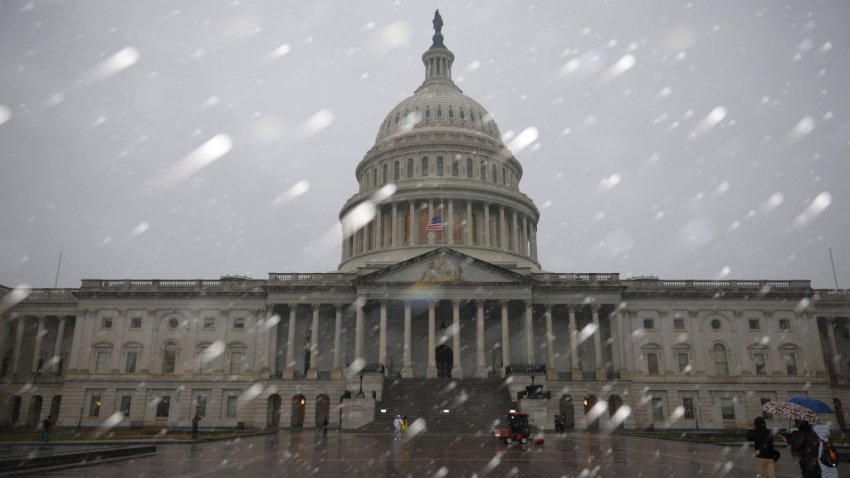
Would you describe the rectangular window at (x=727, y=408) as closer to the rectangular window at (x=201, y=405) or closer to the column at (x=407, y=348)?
the column at (x=407, y=348)

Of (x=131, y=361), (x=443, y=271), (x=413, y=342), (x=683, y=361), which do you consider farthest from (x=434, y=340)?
(x=131, y=361)

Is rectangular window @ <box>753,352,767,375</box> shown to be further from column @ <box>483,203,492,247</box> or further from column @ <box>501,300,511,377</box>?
column @ <box>483,203,492,247</box>

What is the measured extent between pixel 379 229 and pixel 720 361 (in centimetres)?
3971

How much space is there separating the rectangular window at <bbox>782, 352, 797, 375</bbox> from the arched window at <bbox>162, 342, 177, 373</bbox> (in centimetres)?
5951

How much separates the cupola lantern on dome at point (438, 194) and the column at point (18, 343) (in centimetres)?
3542

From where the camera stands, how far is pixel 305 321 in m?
63.7

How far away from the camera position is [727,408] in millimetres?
58875

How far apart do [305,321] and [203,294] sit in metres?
→ 10.5

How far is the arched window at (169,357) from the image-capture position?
61.4 m

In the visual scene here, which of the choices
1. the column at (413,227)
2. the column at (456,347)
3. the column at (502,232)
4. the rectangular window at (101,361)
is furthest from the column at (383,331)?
the rectangular window at (101,361)

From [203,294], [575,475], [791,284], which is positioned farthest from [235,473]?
[791,284]

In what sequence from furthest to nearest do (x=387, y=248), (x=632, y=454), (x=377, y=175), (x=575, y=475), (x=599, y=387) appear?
Answer: 1. (x=377, y=175)
2. (x=387, y=248)
3. (x=599, y=387)
4. (x=632, y=454)
5. (x=575, y=475)

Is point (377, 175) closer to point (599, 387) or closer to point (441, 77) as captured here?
point (441, 77)

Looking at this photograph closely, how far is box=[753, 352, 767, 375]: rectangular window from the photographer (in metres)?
60.0
